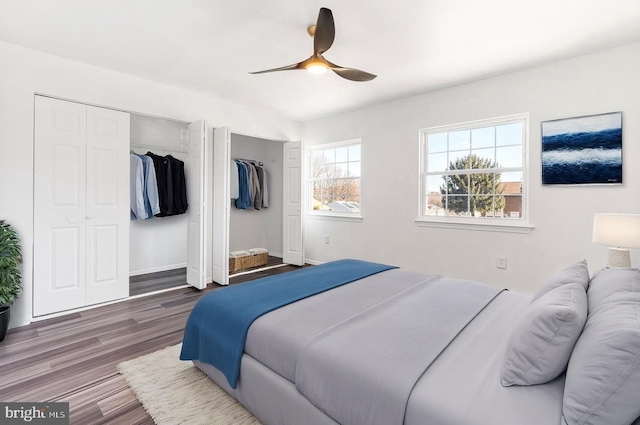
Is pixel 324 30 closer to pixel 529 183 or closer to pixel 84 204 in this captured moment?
pixel 529 183

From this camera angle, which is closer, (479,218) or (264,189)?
(479,218)

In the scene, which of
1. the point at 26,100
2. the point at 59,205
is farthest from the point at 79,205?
the point at 26,100

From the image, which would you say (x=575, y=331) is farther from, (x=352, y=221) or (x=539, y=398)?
(x=352, y=221)

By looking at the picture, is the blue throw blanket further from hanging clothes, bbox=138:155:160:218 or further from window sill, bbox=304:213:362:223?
hanging clothes, bbox=138:155:160:218

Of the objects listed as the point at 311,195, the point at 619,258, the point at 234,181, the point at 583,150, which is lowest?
the point at 619,258

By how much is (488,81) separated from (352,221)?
250 cm

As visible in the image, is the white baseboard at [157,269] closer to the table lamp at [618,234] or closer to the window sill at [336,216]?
the window sill at [336,216]

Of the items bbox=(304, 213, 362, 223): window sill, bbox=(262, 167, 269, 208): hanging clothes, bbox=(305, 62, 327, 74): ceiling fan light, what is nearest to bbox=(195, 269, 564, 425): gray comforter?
bbox=(305, 62, 327, 74): ceiling fan light

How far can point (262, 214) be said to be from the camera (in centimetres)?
614

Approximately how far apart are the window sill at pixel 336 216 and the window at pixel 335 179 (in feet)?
0.07

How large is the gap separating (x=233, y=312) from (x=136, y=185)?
3375 millimetres

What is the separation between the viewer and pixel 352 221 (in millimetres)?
4797

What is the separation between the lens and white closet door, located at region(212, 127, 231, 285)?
4.04 meters

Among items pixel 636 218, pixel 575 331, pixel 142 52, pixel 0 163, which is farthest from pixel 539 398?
pixel 0 163
